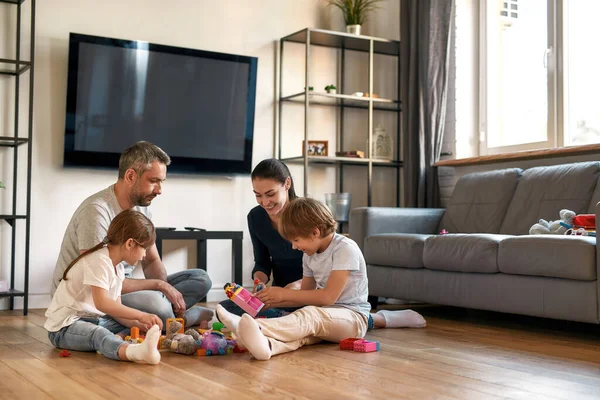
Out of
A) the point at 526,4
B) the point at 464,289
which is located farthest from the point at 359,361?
the point at 526,4

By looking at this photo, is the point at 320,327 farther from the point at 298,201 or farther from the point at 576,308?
the point at 576,308

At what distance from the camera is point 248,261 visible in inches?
201

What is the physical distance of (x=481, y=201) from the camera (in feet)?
14.5

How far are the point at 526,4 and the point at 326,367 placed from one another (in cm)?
341

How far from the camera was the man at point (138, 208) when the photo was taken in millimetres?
2771

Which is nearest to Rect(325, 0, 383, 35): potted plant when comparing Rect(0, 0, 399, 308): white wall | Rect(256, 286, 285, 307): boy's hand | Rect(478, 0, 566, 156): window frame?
Rect(0, 0, 399, 308): white wall

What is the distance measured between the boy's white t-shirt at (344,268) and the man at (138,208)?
1.96 feet

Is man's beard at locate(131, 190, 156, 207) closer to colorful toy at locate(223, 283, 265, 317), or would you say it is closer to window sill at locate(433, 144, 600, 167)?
colorful toy at locate(223, 283, 265, 317)

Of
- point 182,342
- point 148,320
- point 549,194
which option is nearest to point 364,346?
→ point 182,342

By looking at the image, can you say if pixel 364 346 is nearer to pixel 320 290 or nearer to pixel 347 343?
pixel 347 343

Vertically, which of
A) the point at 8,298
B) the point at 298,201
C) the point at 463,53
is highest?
the point at 463,53

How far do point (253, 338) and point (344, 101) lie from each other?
Result: 3305mm

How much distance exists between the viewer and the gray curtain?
5160 millimetres

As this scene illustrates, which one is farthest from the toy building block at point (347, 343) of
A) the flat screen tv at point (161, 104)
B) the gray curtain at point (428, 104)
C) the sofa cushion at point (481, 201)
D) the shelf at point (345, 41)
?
the shelf at point (345, 41)
